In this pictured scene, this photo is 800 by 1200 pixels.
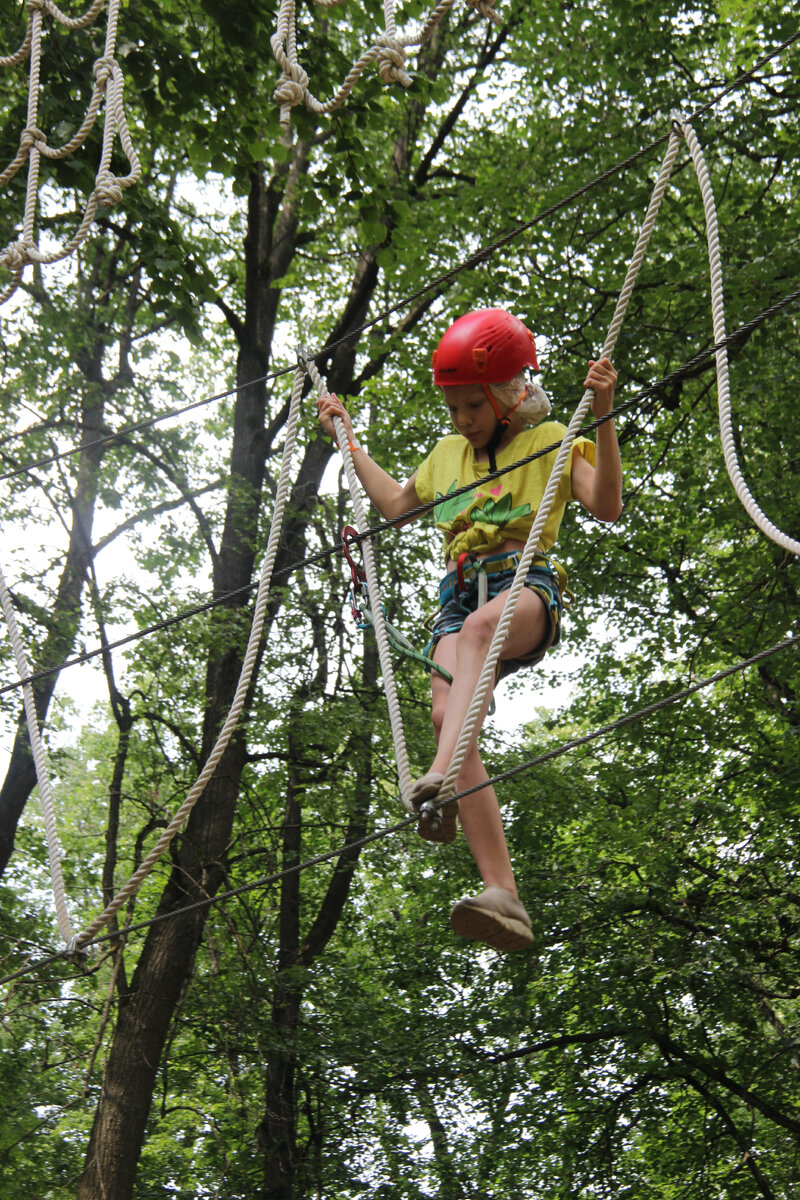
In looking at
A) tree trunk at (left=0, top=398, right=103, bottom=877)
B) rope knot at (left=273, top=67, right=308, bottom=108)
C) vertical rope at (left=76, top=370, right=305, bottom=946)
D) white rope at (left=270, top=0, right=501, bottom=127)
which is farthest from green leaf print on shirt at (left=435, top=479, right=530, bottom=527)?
tree trunk at (left=0, top=398, right=103, bottom=877)

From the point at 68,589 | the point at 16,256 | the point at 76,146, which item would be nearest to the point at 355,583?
the point at 16,256

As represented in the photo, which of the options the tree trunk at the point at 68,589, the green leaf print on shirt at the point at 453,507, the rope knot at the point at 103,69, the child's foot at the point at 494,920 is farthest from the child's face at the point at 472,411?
the tree trunk at the point at 68,589

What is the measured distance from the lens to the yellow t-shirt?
100 inches

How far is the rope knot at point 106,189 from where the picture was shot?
367 centimetres

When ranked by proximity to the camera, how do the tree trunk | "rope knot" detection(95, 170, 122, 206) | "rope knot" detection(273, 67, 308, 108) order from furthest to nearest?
the tree trunk → "rope knot" detection(95, 170, 122, 206) → "rope knot" detection(273, 67, 308, 108)

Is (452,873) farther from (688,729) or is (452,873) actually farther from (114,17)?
(114,17)

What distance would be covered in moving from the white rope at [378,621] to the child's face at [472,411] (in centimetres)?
28

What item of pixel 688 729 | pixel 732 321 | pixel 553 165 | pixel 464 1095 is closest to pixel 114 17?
pixel 732 321

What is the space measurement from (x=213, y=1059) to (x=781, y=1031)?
4.30m

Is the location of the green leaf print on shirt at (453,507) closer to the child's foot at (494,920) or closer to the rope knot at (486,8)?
the child's foot at (494,920)

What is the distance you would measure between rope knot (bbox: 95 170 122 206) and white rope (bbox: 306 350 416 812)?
1103mm

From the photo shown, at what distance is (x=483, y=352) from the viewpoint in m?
2.55

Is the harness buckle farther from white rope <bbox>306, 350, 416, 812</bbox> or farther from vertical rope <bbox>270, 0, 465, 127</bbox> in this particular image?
vertical rope <bbox>270, 0, 465, 127</bbox>

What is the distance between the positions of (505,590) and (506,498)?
0.21 meters
